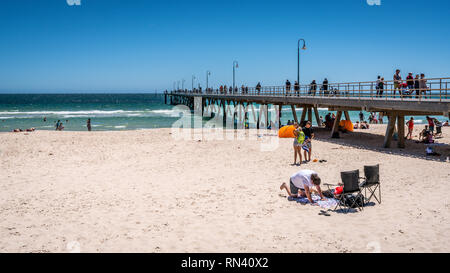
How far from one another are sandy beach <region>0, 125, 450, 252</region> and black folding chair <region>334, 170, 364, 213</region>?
0.22 meters

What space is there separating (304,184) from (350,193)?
87 cm

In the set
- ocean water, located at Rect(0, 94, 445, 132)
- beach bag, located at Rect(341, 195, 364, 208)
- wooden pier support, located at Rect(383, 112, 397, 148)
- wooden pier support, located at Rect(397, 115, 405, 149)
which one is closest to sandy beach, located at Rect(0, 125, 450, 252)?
beach bag, located at Rect(341, 195, 364, 208)

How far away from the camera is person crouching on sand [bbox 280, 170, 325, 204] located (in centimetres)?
682

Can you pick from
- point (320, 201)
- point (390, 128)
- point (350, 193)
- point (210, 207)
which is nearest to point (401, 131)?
point (390, 128)

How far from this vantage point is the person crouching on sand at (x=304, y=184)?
268 inches

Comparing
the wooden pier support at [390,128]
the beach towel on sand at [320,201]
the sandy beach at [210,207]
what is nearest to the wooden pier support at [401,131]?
the wooden pier support at [390,128]

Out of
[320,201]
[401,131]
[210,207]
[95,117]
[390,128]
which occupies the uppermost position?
[390,128]

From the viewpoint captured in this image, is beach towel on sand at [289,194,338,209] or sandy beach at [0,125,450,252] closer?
sandy beach at [0,125,450,252]

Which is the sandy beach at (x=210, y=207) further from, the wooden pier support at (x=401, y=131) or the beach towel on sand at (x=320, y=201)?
the wooden pier support at (x=401, y=131)

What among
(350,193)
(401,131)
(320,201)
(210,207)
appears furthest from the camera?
(401,131)

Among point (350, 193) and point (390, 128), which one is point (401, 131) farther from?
point (350, 193)

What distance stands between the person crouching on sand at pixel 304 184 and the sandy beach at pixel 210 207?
257mm

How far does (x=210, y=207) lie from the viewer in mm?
7191

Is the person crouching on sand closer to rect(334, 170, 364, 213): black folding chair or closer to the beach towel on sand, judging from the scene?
the beach towel on sand
